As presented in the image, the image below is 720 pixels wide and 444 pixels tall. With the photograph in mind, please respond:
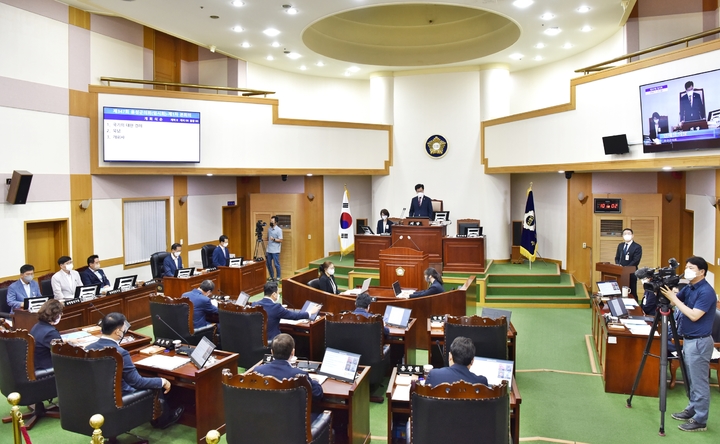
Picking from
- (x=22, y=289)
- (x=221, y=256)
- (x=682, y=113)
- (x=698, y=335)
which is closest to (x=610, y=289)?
(x=698, y=335)

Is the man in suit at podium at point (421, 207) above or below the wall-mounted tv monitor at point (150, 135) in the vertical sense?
below

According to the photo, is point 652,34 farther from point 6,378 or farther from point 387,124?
point 6,378

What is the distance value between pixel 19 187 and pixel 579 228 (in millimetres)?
11422

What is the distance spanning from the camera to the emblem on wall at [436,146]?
44.8 ft

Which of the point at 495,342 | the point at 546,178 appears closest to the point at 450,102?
the point at 546,178

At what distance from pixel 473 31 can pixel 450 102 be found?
6.03 feet

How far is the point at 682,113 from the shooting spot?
745 cm

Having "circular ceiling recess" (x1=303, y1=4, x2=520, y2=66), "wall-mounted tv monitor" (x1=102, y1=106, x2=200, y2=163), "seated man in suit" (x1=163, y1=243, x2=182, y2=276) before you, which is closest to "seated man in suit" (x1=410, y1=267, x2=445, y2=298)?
"seated man in suit" (x1=163, y1=243, x2=182, y2=276)

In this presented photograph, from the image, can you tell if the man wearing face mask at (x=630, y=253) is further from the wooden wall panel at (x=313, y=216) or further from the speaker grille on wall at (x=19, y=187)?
the speaker grille on wall at (x=19, y=187)

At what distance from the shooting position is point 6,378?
4.90 m

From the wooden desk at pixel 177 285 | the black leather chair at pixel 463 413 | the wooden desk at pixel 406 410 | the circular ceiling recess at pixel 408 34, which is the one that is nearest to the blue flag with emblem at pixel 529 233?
the circular ceiling recess at pixel 408 34

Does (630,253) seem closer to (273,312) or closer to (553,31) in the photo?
(553,31)

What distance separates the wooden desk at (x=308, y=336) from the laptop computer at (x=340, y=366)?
1835 millimetres

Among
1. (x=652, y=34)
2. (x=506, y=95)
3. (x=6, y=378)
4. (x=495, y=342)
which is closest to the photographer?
(x=6, y=378)
